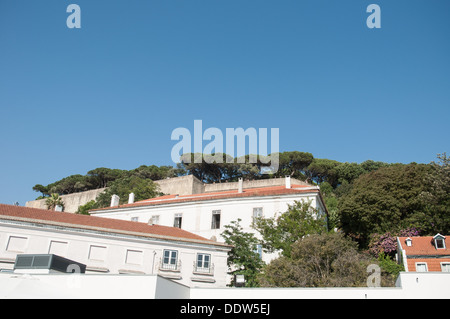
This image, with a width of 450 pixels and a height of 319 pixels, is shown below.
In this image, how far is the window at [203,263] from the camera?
2596 centimetres

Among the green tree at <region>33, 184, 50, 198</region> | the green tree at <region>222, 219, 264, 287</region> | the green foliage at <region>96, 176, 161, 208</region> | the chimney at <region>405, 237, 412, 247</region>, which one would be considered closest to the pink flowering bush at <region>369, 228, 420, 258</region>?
the chimney at <region>405, 237, 412, 247</region>

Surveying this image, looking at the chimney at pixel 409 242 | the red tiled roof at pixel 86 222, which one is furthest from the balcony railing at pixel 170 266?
the chimney at pixel 409 242

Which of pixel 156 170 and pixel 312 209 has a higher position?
pixel 156 170

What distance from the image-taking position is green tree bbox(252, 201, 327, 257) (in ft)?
94.7

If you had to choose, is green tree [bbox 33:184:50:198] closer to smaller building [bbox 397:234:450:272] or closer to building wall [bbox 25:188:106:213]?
building wall [bbox 25:188:106:213]

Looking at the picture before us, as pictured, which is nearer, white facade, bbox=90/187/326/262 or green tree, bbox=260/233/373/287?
green tree, bbox=260/233/373/287

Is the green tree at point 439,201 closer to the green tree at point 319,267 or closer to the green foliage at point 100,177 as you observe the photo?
the green tree at point 319,267

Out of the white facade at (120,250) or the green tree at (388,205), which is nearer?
the white facade at (120,250)

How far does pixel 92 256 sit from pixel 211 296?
1178 cm

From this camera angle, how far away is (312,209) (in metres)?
32.0

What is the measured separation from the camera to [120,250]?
2553 cm

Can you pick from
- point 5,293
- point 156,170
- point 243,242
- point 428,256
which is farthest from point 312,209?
point 156,170
